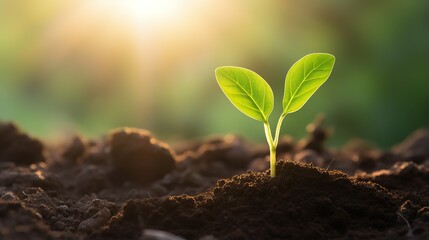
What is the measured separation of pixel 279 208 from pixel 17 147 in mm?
2154

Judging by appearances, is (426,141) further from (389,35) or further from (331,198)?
(389,35)

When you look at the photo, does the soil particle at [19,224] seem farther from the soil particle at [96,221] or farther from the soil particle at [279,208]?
the soil particle at [279,208]

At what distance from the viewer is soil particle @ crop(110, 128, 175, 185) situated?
3098 millimetres

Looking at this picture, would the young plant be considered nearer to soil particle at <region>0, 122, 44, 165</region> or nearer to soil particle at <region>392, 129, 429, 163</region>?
soil particle at <region>0, 122, 44, 165</region>

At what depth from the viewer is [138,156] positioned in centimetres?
310

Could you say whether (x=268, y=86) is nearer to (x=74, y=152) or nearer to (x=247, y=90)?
(x=247, y=90)

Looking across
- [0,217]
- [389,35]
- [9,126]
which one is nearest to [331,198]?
[0,217]

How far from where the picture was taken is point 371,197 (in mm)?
2111

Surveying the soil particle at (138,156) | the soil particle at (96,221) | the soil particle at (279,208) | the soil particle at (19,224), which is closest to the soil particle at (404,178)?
the soil particle at (279,208)

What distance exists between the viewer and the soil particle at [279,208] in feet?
6.09

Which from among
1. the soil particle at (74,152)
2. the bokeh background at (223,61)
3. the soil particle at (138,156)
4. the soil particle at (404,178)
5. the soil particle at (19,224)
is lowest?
the soil particle at (19,224)

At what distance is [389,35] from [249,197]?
6941 mm

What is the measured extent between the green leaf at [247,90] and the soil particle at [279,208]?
0.88 ft

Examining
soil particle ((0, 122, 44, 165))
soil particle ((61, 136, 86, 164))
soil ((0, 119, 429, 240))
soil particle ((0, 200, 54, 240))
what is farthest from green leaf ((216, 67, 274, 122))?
soil particle ((0, 122, 44, 165))
